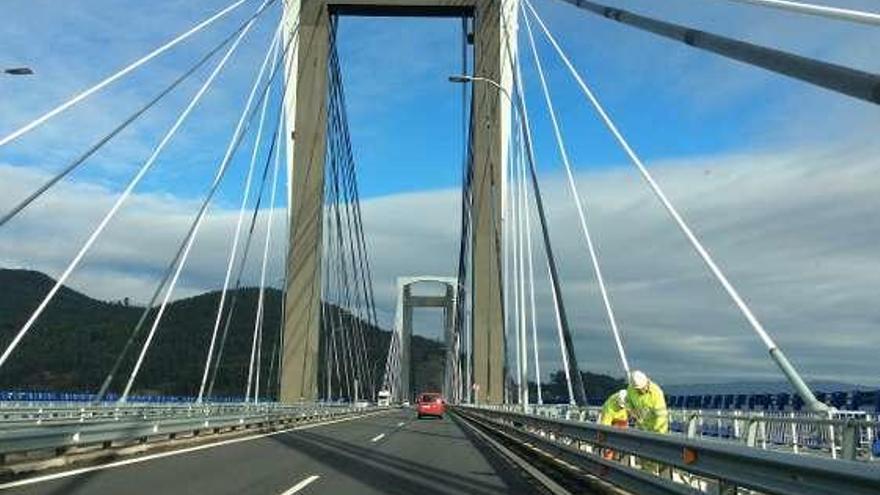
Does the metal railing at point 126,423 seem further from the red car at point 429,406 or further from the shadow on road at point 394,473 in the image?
the red car at point 429,406

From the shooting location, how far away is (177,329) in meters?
95.8

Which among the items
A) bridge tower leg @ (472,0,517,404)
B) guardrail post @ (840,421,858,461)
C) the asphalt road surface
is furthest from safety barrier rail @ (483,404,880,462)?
bridge tower leg @ (472,0,517,404)

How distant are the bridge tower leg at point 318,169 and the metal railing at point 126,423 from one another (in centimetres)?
349

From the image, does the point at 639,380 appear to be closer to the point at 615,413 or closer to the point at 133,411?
the point at 615,413

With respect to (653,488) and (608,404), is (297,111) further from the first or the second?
(653,488)

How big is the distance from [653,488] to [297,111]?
35443 millimetres

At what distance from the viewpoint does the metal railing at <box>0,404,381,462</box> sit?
14.5m

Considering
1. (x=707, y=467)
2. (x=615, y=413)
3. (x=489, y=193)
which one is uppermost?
(x=489, y=193)

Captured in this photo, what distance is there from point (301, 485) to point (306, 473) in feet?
6.17

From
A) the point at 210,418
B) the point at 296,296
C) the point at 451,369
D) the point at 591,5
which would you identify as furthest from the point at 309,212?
the point at 451,369

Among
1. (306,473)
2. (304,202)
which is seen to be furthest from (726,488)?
(304,202)

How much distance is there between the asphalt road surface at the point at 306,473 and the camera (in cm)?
1270

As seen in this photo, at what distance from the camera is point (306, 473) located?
1533cm

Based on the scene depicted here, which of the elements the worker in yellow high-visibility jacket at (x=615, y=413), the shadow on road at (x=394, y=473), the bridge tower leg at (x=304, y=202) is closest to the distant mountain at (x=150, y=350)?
the bridge tower leg at (x=304, y=202)
